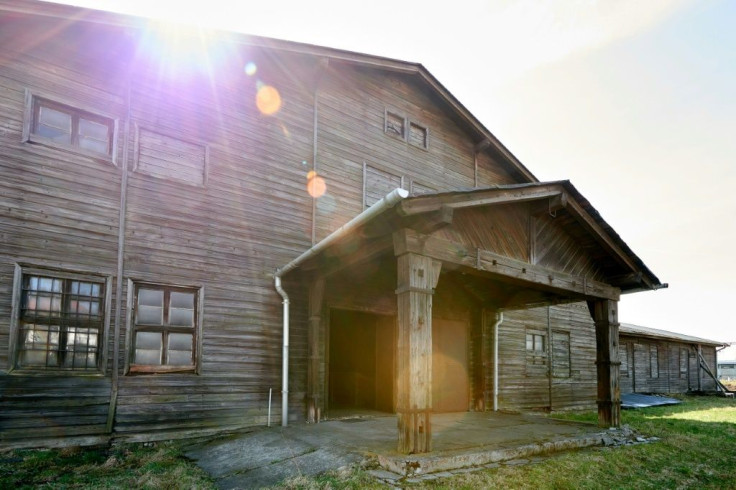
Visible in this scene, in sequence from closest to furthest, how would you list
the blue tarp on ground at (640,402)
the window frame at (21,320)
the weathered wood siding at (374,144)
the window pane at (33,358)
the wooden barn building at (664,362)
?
the window frame at (21,320) < the window pane at (33,358) < the weathered wood siding at (374,144) < the blue tarp on ground at (640,402) < the wooden barn building at (664,362)

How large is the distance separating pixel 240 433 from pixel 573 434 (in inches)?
228

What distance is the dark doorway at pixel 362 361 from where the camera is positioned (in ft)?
39.1

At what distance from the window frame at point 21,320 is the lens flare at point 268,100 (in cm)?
453

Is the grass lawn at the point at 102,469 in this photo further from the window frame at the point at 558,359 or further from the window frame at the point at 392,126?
the window frame at the point at 558,359

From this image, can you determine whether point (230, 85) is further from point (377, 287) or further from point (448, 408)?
point (448, 408)

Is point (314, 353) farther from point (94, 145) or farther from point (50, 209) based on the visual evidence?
point (94, 145)

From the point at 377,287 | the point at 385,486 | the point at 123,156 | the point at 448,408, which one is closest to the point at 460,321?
the point at 448,408

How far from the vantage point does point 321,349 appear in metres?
10.5

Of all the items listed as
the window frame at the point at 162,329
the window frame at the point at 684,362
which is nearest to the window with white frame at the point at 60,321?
the window frame at the point at 162,329

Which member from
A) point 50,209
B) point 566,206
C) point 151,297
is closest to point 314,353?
point 151,297

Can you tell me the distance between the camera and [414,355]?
6809mm

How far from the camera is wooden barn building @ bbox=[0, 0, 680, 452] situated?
754 cm

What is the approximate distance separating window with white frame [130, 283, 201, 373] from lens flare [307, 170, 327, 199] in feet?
10.5

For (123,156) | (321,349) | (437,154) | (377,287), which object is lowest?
(321,349)
